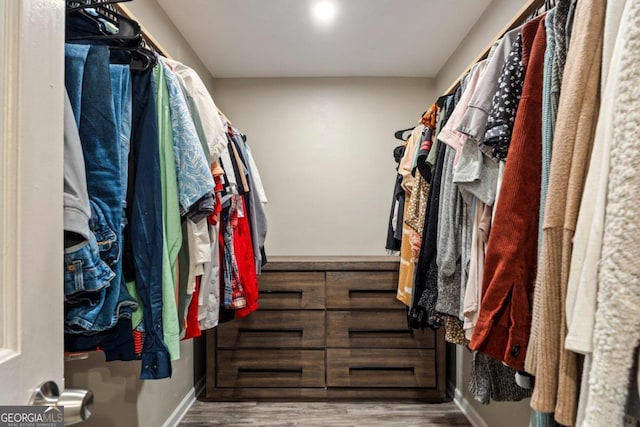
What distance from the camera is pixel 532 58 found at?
2.71ft

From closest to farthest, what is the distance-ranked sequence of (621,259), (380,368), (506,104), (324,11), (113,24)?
(621,259) < (506,104) < (113,24) < (324,11) < (380,368)

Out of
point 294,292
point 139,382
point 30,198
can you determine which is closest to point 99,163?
point 30,198

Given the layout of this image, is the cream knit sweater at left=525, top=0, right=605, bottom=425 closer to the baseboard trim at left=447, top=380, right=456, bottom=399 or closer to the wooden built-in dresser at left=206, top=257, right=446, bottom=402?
the wooden built-in dresser at left=206, top=257, right=446, bottom=402

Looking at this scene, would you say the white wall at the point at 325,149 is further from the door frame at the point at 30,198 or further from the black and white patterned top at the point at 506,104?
the door frame at the point at 30,198

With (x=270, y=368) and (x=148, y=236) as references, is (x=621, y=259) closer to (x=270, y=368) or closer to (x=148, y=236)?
(x=148, y=236)

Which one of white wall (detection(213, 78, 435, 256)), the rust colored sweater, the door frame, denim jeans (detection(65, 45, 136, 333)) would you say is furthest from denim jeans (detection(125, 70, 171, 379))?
white wall (detection(213, 78, 435, 256))

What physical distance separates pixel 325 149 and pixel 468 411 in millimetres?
2006

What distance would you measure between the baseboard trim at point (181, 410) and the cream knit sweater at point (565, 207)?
1944 millimetres

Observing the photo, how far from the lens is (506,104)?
888mm

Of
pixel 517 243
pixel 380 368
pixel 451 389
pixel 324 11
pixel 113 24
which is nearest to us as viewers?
pixel 517 243

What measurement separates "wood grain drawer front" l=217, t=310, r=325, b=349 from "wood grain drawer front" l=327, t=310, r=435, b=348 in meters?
0.09

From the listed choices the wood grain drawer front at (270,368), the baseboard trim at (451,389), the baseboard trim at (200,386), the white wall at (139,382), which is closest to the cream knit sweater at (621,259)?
the white wall at (139,382)

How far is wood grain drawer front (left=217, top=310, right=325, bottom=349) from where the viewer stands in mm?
2295

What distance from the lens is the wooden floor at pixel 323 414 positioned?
6.72ft
